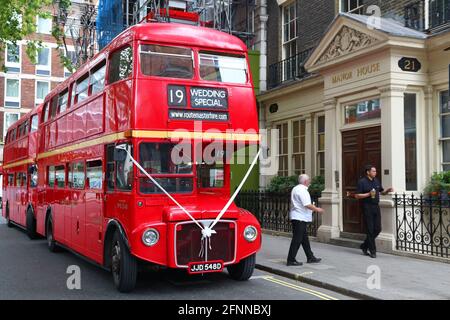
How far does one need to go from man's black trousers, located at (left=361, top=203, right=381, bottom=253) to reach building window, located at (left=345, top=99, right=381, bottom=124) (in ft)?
7.89

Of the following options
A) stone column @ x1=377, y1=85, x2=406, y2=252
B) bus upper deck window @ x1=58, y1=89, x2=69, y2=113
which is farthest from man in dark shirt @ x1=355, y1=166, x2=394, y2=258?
bus upper deck window @ x1=58, y1=89, x2=69, y2=113

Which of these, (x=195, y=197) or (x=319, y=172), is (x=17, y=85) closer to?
(x=319, y=172)

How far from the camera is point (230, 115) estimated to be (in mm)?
8406

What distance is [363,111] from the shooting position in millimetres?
12453

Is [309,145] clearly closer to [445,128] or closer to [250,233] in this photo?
[445,128]

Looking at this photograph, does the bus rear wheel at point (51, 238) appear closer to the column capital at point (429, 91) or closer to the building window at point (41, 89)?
the column capital at point (429, 91)

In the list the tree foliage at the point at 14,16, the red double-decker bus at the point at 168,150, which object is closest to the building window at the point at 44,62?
the tree foliage at the point at 14,16

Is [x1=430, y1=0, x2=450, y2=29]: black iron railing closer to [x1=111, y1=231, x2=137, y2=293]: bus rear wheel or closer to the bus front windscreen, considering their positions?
the bus front windscreen

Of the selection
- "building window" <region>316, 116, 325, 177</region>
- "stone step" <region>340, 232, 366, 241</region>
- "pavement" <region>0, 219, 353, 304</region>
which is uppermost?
"building window" <region>316, 116, 325, 177</region>

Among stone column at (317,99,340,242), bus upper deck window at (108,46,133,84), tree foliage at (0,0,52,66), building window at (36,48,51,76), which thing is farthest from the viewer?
building window at (36,48,51,76)

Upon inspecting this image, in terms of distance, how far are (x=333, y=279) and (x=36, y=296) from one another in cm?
469

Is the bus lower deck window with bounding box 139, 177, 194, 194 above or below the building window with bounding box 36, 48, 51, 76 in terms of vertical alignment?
below

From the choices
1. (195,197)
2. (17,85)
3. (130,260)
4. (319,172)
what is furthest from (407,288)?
(17,85)

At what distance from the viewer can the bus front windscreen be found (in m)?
7.84
